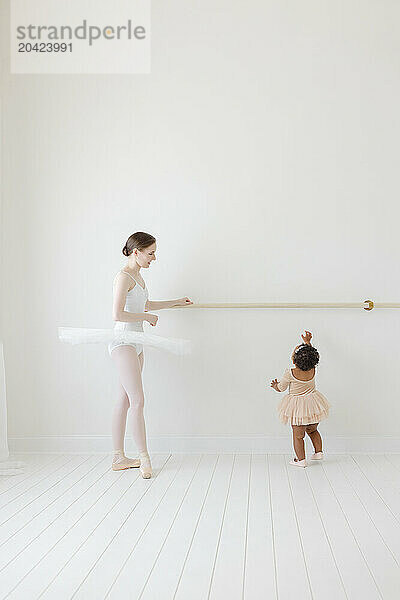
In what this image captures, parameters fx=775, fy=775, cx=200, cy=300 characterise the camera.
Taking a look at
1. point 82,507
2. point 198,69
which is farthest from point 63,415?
point 198,69

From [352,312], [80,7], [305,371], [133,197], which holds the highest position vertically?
[80,7]

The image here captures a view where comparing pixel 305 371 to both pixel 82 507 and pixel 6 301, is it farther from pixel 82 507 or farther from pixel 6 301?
pixel 6 301

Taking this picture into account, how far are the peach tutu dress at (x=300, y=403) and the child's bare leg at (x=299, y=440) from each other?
4 centimetres

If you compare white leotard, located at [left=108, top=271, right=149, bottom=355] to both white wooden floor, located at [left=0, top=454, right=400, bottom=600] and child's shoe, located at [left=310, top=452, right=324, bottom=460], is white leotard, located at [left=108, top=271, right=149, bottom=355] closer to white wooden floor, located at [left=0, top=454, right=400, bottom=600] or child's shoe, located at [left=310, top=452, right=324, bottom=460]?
white wooden floor, located at [left=0, top=454, right=400, bottom=600]

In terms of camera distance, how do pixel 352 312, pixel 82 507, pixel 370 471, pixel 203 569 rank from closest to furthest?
pixel 203 569 < pixel 82 507 < pixel 370 471 < pixel 352 312

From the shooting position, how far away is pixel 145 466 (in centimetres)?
415

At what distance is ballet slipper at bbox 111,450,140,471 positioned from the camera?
14.2 ft

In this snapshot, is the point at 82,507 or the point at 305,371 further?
the point at 305,371

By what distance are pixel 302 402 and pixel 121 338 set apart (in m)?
1.08

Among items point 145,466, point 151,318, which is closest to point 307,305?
point 151,318

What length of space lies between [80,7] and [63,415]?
8.27 feet

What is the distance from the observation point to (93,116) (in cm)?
479

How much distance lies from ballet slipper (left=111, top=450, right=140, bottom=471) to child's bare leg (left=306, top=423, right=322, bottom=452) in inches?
39.3

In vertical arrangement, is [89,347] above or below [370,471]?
above
